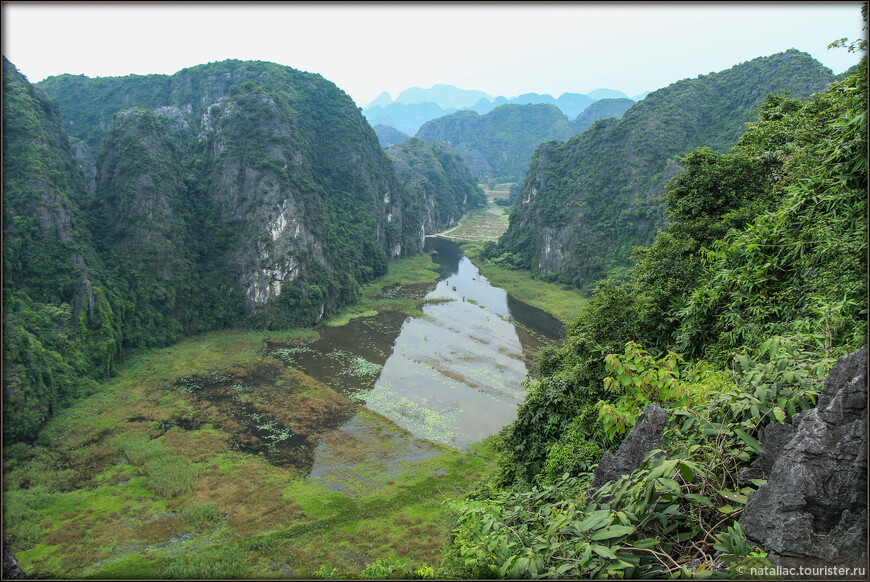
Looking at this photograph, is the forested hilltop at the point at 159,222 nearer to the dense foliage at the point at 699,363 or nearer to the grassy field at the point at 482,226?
the dense foliage at the point at 699,363

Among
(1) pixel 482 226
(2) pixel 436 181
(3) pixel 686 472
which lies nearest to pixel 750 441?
(3) pixel 686 472

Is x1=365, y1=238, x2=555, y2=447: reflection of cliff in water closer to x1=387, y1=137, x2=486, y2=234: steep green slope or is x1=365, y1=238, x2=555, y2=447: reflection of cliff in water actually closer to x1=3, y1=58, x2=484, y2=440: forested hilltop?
x1=3, y1=58, x2=484, y2=440: forested hilltop

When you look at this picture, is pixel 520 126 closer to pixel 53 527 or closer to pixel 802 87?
pixel 802 87

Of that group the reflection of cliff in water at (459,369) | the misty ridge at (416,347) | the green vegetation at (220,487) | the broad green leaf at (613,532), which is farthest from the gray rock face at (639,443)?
the reflection of cliff in water at (459,369)

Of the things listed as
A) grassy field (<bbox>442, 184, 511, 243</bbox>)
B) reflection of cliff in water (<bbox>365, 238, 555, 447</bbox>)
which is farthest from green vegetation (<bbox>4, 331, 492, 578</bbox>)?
grassy field (<bbox>442, 184, 511, 243</bbox>)

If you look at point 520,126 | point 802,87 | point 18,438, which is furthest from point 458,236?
point 520,126
